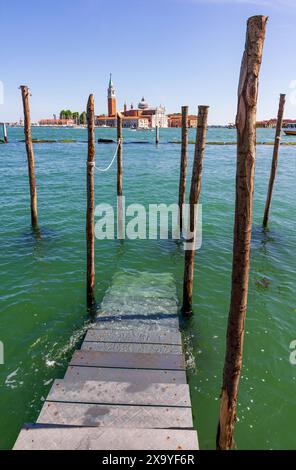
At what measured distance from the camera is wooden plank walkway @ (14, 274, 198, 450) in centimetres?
432

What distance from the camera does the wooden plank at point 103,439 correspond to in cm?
423

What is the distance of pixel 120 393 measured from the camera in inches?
206

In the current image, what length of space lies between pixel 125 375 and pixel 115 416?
0.98 m

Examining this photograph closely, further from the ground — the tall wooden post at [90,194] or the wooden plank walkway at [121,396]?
the tall wooden post at [90,194]

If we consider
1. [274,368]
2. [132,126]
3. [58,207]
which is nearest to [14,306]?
[274,368]

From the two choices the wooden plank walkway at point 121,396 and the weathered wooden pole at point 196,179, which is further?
the weathered wooden pole at point 196,179

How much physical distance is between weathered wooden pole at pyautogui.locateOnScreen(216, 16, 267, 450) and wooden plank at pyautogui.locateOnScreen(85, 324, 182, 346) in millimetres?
2578

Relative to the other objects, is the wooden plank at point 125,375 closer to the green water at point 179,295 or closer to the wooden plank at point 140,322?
the green water at point 179,295

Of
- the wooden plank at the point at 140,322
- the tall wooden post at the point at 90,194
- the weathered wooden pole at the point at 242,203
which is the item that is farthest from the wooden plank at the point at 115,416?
the tall wooden post at the point at 90,194

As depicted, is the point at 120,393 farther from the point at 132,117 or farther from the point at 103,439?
the point at 132,117

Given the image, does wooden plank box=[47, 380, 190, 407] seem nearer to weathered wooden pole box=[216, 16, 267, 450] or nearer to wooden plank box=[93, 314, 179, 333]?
weathered wooden pole box=[216, 16, 267, 450]

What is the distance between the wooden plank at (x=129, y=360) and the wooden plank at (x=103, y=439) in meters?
1.62

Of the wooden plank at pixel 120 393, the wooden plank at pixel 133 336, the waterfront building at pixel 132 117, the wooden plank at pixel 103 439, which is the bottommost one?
the wooden plank at pixel 133 336

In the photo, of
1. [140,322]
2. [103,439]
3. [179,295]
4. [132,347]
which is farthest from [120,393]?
[179,295]
